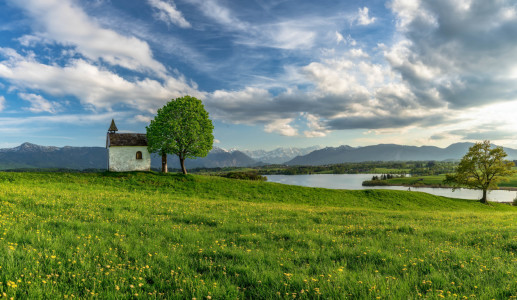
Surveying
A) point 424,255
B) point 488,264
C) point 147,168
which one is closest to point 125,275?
point 424,255

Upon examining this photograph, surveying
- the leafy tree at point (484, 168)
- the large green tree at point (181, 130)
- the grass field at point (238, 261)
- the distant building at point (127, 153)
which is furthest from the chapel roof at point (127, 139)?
the leafy tree at point (484, 168)

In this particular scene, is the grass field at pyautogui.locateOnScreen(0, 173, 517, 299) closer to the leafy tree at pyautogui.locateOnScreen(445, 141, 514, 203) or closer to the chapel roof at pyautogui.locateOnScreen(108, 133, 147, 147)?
the chapel roof at pyautogui.locateOnScreen(108, 133, 147, 147)

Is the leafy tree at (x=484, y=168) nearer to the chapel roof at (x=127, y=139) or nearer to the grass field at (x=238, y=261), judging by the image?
the grass field at (x=238, y=261)

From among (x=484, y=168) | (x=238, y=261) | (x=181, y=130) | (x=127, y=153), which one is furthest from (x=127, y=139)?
(x=484, y=168)

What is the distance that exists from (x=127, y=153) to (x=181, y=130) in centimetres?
1497

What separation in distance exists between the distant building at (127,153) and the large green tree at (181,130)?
5.53 m

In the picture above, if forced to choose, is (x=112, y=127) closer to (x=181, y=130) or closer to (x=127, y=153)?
(x=127, y=153)

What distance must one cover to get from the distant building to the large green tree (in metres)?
5.53

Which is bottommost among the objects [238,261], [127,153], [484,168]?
[238,261]

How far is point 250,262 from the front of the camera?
751 cm

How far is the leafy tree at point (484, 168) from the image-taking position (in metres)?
59.6

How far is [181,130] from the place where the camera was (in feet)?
168

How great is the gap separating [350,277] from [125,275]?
5.68m

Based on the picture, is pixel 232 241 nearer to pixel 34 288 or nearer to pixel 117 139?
pixel 34 288
